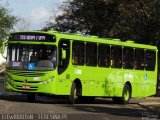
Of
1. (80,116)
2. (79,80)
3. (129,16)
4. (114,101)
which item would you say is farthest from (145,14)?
(80,116)

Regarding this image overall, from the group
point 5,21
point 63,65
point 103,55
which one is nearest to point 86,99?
point 103,55

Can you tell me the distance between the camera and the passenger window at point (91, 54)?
1062 inches

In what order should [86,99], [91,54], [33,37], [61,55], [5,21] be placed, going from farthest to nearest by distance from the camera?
[5,21] < [86,99] < [91,54] < [33,37] < [61,55]

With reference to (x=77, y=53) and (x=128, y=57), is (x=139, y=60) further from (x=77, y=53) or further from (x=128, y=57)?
(x=77, y=53)

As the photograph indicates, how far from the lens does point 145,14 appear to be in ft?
139

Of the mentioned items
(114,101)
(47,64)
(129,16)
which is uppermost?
(129,16)

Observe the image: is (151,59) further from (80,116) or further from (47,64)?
(80,116)

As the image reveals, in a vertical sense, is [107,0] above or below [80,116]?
above

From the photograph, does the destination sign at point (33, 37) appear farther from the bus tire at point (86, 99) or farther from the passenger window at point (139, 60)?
the passenger window at point (139, 60)

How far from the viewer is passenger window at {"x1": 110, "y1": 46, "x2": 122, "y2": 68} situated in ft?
94.7

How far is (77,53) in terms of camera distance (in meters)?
26.2

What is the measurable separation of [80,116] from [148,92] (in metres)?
13.5

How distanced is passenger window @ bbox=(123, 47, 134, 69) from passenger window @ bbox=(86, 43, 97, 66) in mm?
2664

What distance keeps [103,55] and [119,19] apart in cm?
1640
